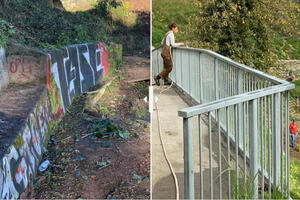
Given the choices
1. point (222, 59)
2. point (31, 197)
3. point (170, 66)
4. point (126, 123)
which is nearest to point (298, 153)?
point (170, 66)

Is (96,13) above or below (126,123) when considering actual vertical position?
above

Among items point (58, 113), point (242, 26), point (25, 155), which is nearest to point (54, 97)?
point (58, 113)

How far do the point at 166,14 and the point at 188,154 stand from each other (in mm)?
21108

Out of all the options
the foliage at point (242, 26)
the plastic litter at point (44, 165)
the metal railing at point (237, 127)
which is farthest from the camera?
the foliage at point (242, 26)

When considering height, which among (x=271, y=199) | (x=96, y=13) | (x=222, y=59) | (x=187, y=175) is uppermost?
(x=96, y=13)

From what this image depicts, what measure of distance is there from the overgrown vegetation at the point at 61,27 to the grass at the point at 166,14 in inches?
654

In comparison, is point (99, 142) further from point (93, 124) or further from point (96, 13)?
point (96, 13)

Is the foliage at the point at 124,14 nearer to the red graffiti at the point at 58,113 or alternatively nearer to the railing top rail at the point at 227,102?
the red graffiti at the point at 58,113

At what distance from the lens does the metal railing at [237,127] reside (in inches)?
86.6

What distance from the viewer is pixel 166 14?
2248cm

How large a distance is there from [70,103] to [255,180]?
194cm

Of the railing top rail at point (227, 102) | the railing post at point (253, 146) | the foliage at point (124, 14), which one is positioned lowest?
the railing post at point (253, 146)

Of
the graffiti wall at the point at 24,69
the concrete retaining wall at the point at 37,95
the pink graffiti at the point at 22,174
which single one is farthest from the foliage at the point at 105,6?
the pink graffiti at the point at 22,174

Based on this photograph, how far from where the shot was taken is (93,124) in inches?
148
